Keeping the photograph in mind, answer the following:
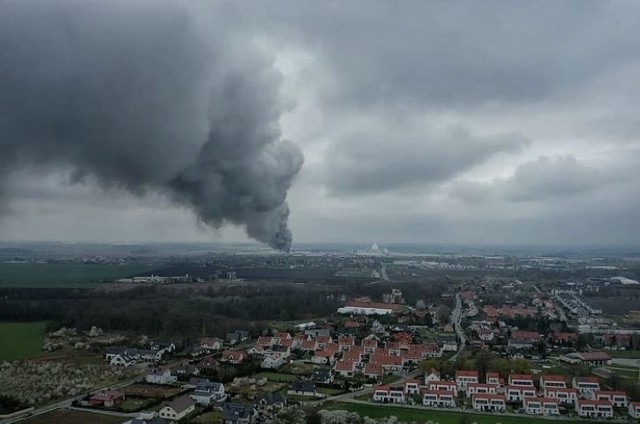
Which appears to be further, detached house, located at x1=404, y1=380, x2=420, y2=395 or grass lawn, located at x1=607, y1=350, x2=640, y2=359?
grass lawn, located at x1=607, y1=350, x2=640, y2=359

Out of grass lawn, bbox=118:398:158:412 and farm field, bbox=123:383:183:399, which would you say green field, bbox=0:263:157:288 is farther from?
grass lawn, bbox=118:398:158:412

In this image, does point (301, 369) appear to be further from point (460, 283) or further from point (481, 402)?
point (460, 283)

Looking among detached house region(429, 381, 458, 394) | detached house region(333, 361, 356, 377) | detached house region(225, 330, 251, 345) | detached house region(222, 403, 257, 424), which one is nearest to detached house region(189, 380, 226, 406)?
detached house region(222, 403, 257, 424)

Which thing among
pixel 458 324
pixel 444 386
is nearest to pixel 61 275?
pixel 458 324

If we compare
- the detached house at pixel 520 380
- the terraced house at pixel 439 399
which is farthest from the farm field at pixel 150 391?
the detached house at pixel 520 380

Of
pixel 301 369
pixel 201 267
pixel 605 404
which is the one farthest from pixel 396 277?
pixel 605 404

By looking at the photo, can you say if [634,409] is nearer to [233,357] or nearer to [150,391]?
[233,357]
